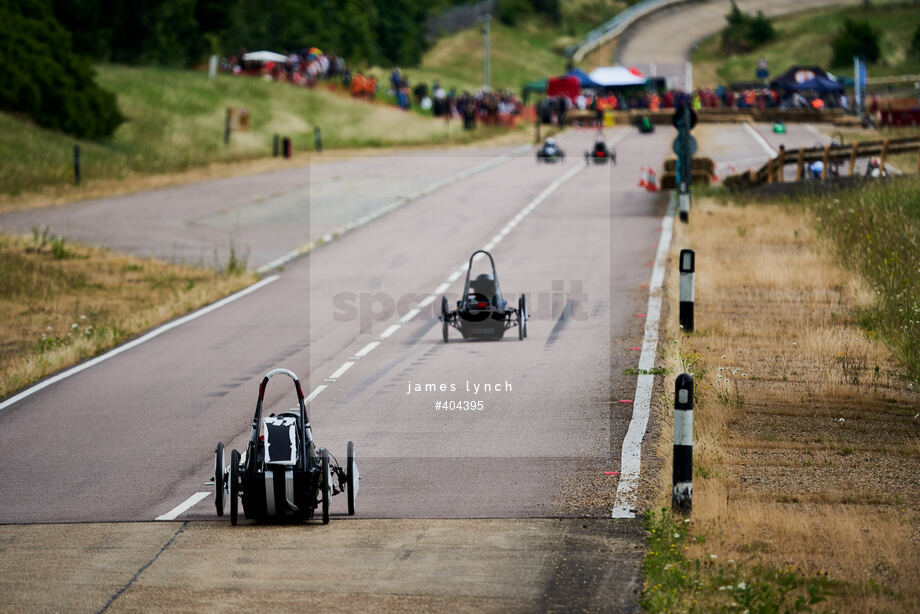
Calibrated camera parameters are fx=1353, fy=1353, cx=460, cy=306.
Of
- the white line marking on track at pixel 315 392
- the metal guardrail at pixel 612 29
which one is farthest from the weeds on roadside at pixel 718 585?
the metal guardrail at pixel 612 29

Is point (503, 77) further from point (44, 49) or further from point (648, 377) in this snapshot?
point (648, 377)

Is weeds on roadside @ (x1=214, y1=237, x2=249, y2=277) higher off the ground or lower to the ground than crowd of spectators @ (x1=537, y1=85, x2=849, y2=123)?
lower

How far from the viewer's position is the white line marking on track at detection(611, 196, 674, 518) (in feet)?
33.4

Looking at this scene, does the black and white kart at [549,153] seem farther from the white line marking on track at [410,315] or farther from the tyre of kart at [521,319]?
the tyre of kart at [521,319]

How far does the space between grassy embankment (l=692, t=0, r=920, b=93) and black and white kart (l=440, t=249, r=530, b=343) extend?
324 ft

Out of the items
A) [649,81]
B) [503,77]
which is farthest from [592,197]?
[503,77]

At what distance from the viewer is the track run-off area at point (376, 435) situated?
334 inches

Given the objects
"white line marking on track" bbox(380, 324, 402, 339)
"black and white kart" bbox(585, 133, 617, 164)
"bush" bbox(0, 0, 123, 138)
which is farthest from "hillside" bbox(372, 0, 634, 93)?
"white line marking on track" bbox(380, 324, 402, 339)

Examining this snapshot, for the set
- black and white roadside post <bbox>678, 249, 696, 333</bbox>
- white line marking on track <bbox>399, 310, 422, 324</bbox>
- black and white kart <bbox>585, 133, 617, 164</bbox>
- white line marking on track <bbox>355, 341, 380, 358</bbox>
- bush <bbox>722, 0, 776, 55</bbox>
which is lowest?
white line marking on track <bbox>355, 341, 380, 358</bbox>

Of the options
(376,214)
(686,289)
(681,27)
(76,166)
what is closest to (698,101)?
(76,166)

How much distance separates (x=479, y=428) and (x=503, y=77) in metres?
A: 111

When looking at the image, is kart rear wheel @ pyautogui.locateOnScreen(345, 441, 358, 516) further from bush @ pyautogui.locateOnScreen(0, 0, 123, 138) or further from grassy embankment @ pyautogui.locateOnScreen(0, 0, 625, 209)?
bush @ pyautogui.locateOnScreen(0, 0, 123, 138)

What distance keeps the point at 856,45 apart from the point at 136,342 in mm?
106280

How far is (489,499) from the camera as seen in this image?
1047cm
